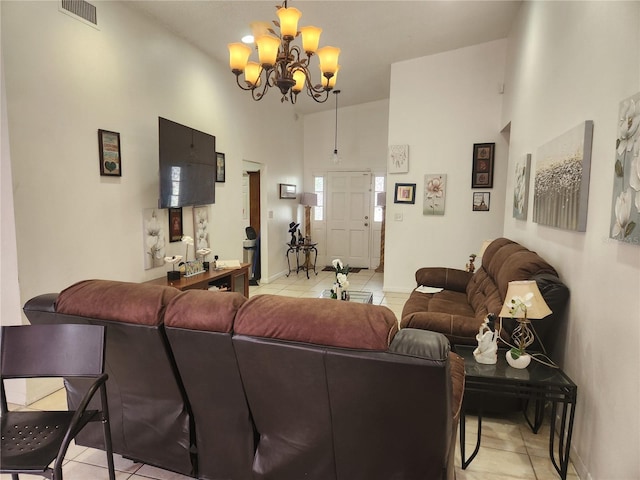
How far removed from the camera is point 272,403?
1.42 m

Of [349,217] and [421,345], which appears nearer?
[421,345]

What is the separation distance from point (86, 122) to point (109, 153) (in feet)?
0.96

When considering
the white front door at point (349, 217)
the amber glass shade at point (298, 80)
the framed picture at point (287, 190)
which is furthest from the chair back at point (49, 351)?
the white front door at point (349, 217)

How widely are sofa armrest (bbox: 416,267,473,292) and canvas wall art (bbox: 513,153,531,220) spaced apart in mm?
805

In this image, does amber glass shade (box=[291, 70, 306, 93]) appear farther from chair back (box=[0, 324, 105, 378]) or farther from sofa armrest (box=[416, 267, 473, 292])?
A: chair back (box=[0, 324, 105, 378])

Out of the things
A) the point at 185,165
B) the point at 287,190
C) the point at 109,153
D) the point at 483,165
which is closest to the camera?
the point at 109,153

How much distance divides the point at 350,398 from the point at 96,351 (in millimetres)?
1001

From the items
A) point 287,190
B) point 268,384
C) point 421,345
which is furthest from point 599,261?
point 287,190

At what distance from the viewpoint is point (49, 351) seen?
1.47 m

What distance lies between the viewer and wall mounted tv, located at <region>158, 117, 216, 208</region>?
348 cm

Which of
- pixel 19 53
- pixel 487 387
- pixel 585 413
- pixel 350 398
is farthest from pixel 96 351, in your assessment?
pixel 585 413

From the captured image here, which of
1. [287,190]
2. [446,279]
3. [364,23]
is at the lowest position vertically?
[446,279]

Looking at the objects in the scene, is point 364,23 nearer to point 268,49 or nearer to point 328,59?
point 328,59

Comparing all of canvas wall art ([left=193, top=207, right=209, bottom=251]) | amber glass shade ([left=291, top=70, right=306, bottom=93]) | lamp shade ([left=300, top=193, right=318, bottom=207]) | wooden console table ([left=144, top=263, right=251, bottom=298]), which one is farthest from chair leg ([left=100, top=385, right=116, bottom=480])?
lamp shade ([left=300, top=193, right=318, bottom=207])
